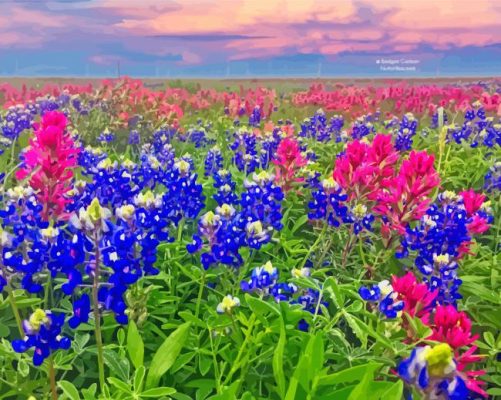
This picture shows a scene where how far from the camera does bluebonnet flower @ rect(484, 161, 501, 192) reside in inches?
163

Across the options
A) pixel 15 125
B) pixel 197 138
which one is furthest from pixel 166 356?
pixel 197 138

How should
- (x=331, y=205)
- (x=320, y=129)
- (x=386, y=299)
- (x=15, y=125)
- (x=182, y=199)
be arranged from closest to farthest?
(x=386, y=299)
(x=182, y=199)
(x=331, y=205)
(x=15, y=125)
(x=320, y=129)

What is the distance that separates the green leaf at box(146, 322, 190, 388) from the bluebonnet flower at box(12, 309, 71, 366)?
0.27 meters

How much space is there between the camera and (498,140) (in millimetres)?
5797

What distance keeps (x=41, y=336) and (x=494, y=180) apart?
3.37 m

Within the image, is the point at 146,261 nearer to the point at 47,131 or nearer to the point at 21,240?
the point at 21,240

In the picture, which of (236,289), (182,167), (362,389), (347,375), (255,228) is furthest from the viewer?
(182,167)

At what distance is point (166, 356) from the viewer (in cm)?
181

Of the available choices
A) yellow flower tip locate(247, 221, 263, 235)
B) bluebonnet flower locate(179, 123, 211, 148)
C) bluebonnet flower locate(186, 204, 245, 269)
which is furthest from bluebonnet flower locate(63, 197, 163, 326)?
bluebonnet flower locate(179, 123, 211, 148)

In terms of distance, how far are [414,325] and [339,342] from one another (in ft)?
0.96

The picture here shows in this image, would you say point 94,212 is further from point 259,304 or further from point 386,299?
point 386,299

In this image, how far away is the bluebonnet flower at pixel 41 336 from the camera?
1.61 metres

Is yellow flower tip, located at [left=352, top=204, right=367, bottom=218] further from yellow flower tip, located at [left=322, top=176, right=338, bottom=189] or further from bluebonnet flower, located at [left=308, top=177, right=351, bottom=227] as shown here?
yellow flower tip, located at [left=322, top=176, right=338, bottom=189]

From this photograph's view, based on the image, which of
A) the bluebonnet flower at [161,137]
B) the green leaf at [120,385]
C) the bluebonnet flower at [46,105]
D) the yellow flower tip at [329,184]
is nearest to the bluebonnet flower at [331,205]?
the yellow flower tip at [329,184]
